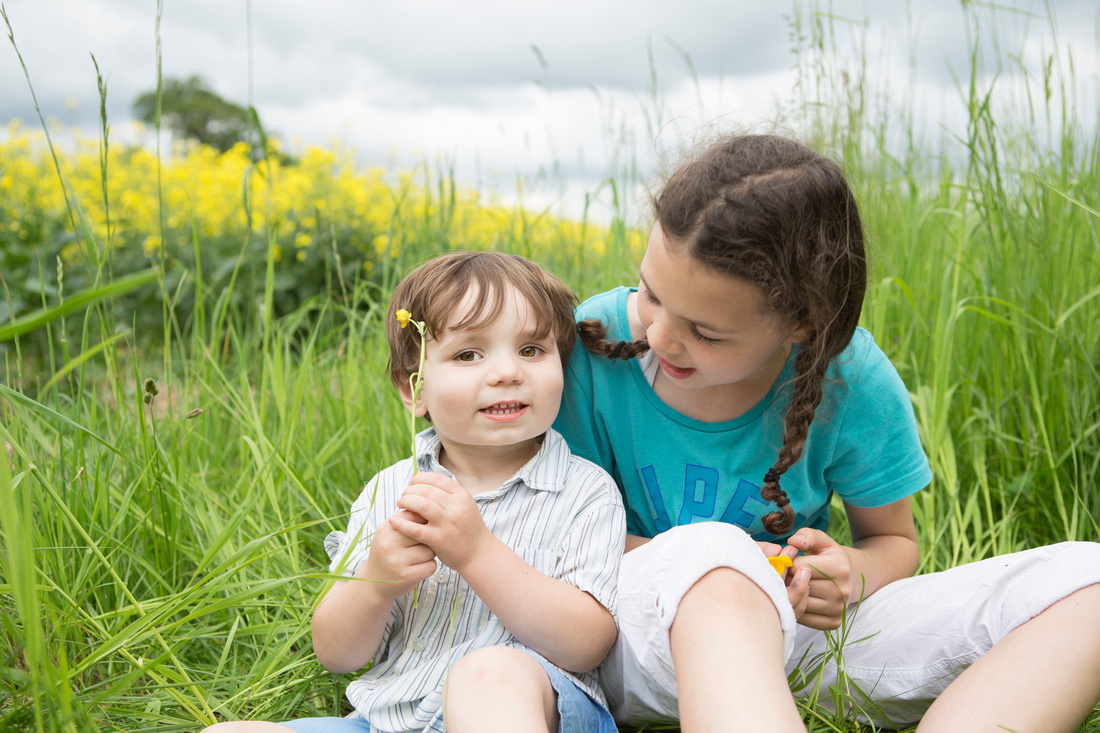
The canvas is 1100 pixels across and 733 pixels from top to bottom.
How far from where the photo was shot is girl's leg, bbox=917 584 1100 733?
38.0 inches

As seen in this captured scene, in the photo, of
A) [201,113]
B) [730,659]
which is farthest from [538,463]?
[201,113]

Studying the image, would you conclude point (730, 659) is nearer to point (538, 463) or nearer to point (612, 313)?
point (538, 463)

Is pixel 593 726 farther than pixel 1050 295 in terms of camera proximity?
No

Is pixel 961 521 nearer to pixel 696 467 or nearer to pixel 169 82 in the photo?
pixel 696 467

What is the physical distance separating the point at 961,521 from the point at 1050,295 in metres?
0.62

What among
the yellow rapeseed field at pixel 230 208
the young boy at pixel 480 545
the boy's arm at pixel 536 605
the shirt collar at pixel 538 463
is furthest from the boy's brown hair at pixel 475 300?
the yellow rapeseed field at pixel 230 208

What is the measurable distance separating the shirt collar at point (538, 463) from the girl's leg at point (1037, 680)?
0.62 metres

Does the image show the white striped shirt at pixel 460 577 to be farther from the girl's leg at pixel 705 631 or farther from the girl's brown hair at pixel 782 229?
the girl's brown hair at pixel 782 229

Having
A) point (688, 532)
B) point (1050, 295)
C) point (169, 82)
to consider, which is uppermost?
point (169, 82)

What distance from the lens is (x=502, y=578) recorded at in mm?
1074

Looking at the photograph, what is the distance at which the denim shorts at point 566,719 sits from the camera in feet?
3.47

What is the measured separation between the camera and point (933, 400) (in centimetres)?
184

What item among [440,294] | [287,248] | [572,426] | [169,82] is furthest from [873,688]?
[169,82]

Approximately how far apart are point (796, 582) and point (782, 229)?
527mm
